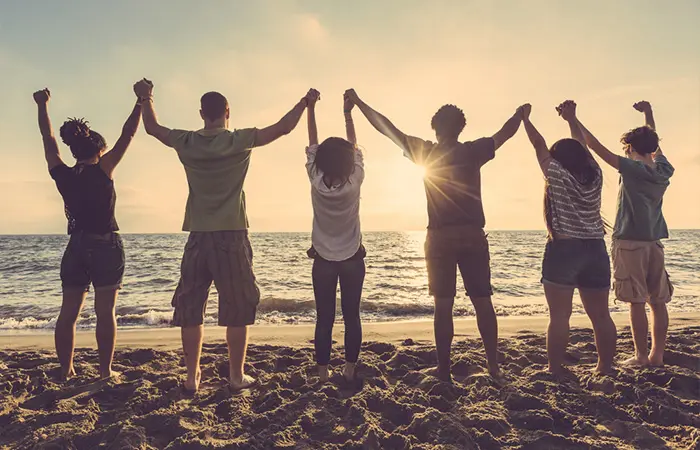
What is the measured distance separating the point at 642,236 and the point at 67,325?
508 centimetres

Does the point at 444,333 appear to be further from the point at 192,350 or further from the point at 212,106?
the point at 212,106

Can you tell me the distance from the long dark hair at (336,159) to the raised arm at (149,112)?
1232 mm

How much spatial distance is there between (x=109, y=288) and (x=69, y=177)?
0.98 metres

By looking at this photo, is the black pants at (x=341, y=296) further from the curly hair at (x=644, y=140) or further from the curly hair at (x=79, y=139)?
the curly hair at (x=644, y=140)

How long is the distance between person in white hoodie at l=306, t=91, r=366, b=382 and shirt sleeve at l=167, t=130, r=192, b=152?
1012 millimetres

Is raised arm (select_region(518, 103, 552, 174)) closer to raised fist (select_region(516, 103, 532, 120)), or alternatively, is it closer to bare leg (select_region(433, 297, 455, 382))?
raised fist (select_region(516, 103, 532, 120))

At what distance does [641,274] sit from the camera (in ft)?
13.1

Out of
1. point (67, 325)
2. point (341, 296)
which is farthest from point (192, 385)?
point (341, 296)

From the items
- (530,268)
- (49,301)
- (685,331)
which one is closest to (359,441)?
(685,331)

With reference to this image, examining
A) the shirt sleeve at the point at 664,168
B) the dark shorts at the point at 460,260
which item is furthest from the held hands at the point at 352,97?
the shirt sleeve at the point at 664,168

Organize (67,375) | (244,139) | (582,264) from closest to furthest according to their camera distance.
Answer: (244,139) < (582,264) < (67,375)

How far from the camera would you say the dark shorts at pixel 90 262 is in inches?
143

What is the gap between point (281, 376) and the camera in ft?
12.7

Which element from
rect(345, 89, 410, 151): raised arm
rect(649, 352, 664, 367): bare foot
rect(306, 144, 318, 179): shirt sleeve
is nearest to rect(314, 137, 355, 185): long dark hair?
rect(306, 144, 318, 179): shirt sleeve
